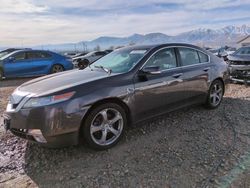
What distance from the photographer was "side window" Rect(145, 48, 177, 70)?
4777 mm

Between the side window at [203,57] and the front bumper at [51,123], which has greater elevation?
the side window at [203,57]

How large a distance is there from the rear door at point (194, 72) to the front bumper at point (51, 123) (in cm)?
229

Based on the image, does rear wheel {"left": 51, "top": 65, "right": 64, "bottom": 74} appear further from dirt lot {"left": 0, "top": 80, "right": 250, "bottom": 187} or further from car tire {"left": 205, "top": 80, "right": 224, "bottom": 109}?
car tire {"left": 205, "top": 80, "right": 224, "bottom": 109}

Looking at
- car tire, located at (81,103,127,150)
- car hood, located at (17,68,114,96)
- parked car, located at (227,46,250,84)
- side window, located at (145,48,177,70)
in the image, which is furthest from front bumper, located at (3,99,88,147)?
parked car, located at (227,46,250,84)

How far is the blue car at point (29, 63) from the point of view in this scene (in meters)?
12.5

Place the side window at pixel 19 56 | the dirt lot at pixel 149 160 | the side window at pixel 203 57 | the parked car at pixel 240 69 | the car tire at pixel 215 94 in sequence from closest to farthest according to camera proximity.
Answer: the dirt lot at pixel 149 160 < the side window at pixel 203 57 < the car tire at pixel 215 94 < the parked car at pixel 240 69 < the side window at pixel 19 56

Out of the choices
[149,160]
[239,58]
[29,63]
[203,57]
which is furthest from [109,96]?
[29,63]

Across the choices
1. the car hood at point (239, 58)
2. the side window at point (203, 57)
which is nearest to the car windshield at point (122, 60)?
the side window at point (203, 57)

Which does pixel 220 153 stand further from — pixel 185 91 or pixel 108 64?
pixel 108 64

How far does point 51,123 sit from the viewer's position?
3.59 metres

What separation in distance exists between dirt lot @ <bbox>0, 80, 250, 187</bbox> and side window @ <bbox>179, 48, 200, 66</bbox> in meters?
1.14

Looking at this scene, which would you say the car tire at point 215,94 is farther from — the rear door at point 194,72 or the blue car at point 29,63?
the blue car at point 29,63

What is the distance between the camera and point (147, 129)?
486 centimetres

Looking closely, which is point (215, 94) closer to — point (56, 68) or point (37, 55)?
point (56, 68)
